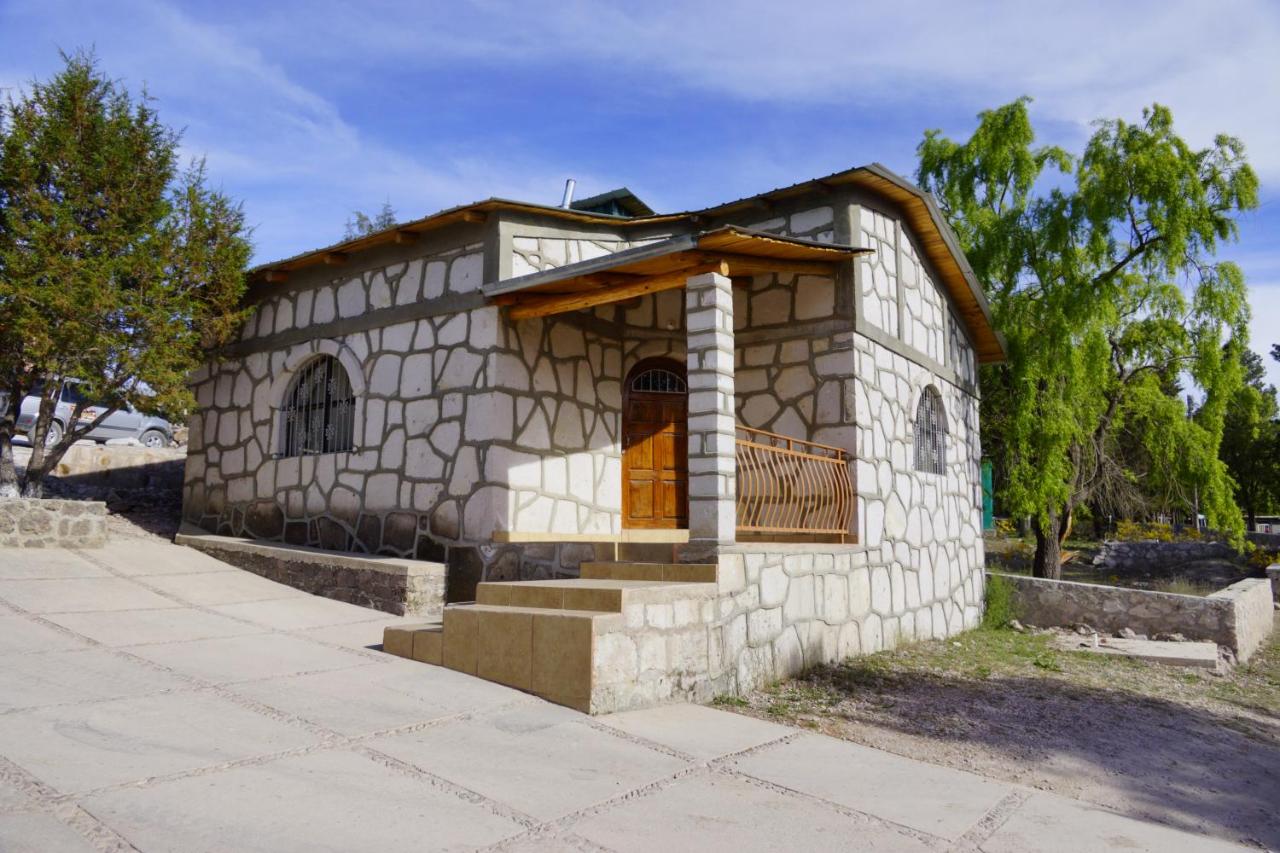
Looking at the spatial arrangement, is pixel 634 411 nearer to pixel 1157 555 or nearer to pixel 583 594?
pixel 583 594

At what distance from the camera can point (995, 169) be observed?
1419 cm

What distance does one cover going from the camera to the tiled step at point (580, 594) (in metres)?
5.49

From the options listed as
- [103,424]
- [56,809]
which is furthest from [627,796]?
[103,424]

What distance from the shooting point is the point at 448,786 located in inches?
147

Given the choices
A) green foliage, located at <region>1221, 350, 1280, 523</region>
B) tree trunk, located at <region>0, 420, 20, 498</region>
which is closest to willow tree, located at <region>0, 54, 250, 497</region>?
tree trunk, located at <region>0, 420, 20, 498</region>

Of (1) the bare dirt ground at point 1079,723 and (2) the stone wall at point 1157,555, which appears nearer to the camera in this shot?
(1) the bare dirt ground at point 1079,723

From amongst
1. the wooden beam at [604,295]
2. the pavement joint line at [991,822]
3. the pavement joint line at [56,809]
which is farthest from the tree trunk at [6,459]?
the pavement joint line at [991,822]

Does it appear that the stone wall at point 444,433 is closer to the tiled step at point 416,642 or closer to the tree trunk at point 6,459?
the tiled step at point 416,642

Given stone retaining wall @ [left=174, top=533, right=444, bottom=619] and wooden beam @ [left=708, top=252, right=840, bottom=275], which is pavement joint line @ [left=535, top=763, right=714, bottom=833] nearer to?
wooden beam @ [left=708, top=252, right=840, bottom=275]

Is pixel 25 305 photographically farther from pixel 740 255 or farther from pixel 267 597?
pixel 740 255

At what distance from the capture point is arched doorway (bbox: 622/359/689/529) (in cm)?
958

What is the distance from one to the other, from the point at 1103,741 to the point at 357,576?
5973mm

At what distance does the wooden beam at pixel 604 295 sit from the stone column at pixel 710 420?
274 mm

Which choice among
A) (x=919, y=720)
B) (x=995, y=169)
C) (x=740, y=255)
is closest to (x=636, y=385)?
(x=740, y=255)
